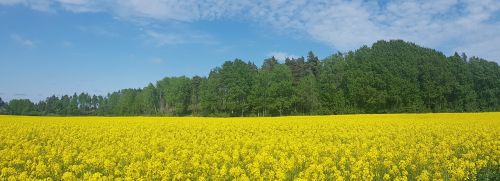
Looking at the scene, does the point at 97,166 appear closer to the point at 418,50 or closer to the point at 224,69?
the point at 224,69

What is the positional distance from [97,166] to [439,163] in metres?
8.63

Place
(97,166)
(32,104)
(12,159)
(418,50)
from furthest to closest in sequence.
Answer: (32,104) → (418,50) → (12,159) → (97,166)

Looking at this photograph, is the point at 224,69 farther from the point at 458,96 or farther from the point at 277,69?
the point at 458,96

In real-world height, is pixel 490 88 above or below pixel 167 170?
above

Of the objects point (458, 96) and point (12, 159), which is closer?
point (12, 159)

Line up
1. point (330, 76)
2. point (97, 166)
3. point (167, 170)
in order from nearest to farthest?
point (167, 170)
point (97, 166)
point (330, 76)

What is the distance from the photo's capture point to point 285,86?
237 feet

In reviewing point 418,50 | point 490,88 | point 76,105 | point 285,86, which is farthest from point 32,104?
point 490,88

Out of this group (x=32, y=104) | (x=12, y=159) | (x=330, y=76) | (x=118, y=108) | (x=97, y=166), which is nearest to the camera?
(x=97, y=166)

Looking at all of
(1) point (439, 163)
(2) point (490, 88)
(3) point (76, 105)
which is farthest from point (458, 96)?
(3) point (76, 105)

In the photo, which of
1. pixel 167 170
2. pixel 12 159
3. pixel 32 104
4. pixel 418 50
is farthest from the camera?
pixel 32 104

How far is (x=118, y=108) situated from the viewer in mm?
118625

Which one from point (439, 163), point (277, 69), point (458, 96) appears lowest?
point (439, 163)

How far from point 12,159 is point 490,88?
8276cm
